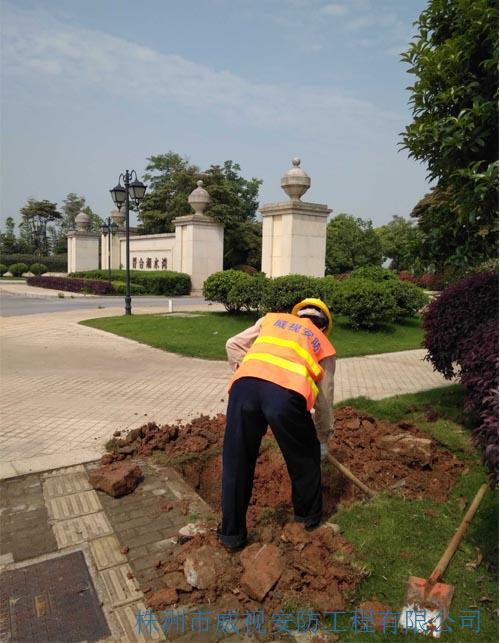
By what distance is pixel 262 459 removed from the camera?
428 centimetres

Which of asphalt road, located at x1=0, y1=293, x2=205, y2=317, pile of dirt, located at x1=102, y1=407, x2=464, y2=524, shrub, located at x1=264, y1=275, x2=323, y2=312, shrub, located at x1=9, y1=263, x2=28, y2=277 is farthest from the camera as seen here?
shrub, located at x1=9, y1=263, x2=28, y2=277

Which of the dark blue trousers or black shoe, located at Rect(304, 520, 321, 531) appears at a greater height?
the dark blue trousers

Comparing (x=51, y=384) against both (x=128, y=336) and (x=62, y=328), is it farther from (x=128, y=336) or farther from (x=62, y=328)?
(x=62, y=328)

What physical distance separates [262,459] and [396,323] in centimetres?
881

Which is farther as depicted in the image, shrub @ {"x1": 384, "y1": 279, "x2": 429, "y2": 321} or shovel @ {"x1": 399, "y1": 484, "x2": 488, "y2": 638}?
shrub @ {"x1": 384, "y1": 279, "x2": 429, "y2": 321}

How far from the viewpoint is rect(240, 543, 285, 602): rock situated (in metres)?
2.51

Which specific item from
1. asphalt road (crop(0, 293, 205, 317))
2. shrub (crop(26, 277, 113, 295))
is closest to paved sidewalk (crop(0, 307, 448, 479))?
asphalt road (crop(0, 293, 205, 317))

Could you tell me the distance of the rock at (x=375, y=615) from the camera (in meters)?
2.35

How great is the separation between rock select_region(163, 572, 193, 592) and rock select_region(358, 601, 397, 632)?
0.88 metres

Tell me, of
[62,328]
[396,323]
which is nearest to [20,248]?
[62,328]

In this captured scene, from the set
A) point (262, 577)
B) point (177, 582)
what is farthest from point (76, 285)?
point (262, 577)

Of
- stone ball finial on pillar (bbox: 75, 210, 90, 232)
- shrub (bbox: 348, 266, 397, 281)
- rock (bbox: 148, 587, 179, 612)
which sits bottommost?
rock (bbox: 148, 587, 179, 612)

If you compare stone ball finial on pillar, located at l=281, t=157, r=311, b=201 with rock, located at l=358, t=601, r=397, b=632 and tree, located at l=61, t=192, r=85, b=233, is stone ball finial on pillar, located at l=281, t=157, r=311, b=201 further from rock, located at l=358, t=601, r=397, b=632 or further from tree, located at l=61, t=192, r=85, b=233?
tree, located at l=61, t=192, r=85, b=233

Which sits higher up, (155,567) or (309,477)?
(309,477)
